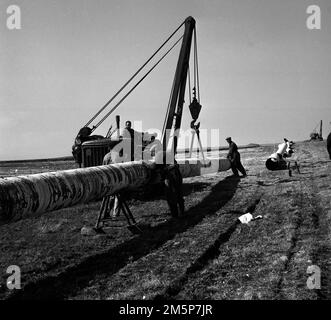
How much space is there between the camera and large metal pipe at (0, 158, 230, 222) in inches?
230

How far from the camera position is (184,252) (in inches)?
262

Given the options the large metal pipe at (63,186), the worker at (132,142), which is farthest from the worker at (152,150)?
the large metal pipe at (63,186)

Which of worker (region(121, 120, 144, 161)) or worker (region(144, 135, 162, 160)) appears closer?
worker (region(144, 135, 162, 160))

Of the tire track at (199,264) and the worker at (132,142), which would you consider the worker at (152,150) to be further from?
the tire track at (199,264)

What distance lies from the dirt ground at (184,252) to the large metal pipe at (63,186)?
3.20 feet

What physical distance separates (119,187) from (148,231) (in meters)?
1.20

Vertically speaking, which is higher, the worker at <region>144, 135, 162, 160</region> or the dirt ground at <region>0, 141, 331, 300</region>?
the worker at <region>144, 135, 162, 160</region>

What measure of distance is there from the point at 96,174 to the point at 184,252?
262 cm

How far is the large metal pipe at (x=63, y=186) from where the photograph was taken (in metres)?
5.85

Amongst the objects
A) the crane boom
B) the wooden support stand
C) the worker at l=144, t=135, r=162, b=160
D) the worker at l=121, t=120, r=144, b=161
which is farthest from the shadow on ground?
the crane boom

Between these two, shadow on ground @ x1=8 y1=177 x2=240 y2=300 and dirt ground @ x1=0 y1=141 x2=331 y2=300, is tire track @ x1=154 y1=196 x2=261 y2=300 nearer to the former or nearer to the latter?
dirt ground @ x1=0 y1=141 x2=331 y2=300

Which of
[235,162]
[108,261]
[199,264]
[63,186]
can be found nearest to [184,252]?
[199,264]

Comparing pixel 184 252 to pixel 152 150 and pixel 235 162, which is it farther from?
pixel 235 162

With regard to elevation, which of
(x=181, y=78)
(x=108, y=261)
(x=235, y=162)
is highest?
(x=181, y=78)
